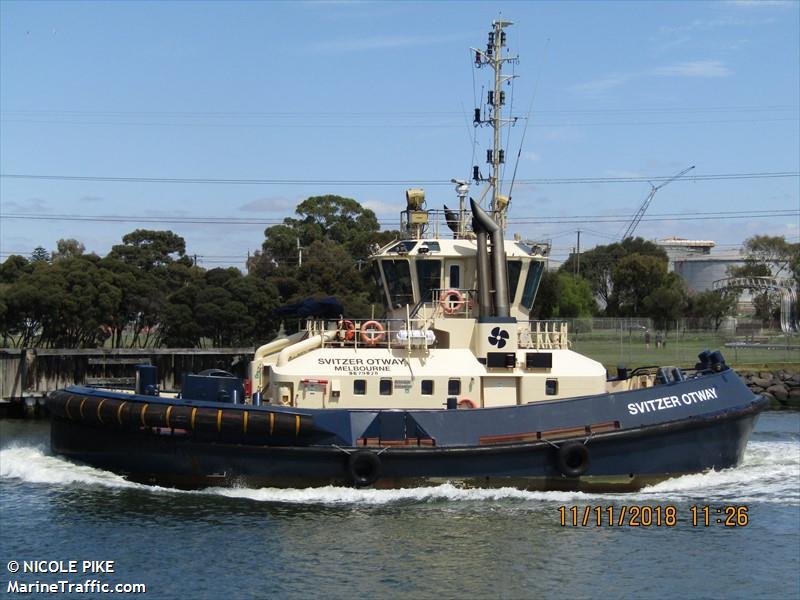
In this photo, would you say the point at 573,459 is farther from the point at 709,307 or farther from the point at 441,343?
the point at 709,307

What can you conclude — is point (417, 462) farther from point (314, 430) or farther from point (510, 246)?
point (510, 246)

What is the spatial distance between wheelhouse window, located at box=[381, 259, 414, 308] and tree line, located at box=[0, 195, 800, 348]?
156 cm

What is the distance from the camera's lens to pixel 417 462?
1720 centimetres

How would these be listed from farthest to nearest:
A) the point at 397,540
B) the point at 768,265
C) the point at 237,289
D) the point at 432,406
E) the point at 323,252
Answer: the point at 768,265
the point at 323,252
the point at 237,289
the point at 432,406
the point at 397,540

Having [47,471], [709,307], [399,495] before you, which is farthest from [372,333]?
[709,307]

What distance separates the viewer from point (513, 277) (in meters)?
19.3

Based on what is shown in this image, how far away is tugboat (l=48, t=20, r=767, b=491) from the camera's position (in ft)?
56.5

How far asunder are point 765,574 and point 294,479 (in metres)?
7.53

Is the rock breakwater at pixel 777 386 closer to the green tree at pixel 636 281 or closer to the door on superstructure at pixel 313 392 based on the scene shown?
the green tree at pixel 636 281

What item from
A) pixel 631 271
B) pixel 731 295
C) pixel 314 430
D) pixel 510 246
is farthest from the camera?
pixel 731 295

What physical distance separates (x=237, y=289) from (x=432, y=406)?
2377cm

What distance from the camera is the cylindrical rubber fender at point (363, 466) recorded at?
56.1 ft

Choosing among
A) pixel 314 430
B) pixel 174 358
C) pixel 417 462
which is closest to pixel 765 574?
pixel 417 462
